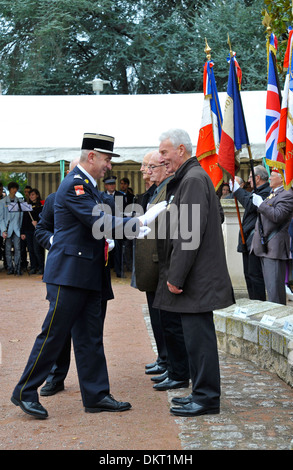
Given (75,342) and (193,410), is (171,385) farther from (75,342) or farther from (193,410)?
(75,342)

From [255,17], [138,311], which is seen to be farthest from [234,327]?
[255,17]

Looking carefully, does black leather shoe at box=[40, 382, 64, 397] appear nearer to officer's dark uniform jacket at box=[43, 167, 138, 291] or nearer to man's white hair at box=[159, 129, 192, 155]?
officer's dark uniform jacket at box=[43, 167, 138, 291]

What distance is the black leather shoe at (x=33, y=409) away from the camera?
4.81m

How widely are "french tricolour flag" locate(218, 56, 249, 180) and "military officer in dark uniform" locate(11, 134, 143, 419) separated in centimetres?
408

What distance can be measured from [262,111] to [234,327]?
9140 mm

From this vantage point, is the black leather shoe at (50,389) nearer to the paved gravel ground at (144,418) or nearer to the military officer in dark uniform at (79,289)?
the paved gravel ground at (144,418)

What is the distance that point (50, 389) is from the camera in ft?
18.3

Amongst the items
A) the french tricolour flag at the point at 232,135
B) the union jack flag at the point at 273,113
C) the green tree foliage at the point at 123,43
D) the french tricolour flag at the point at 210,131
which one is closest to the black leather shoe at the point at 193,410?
the union jack flag at the point at 273,113

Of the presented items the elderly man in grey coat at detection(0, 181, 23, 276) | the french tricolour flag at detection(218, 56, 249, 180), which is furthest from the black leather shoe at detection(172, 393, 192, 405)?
the elderly man in grey coat at detection(0, 181, 23, 276)

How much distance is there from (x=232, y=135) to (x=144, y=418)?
5147 mm

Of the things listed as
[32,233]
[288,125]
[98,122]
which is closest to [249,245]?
[288,125]

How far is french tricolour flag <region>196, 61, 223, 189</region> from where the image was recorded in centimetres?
1020

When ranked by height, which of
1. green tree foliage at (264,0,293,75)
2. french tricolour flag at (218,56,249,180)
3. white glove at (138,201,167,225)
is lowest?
white glove at (138,201,167,225)
